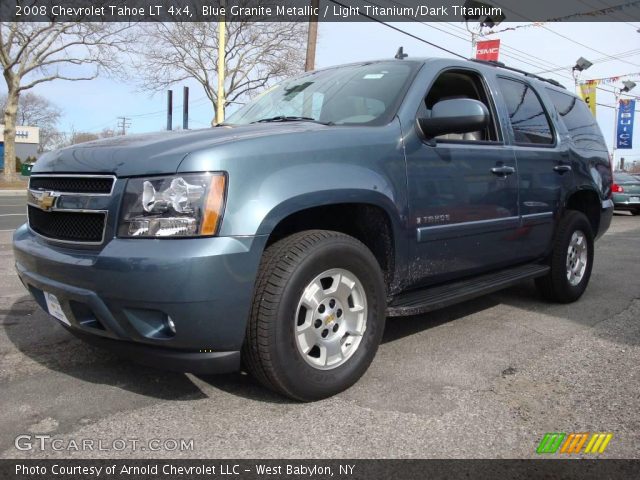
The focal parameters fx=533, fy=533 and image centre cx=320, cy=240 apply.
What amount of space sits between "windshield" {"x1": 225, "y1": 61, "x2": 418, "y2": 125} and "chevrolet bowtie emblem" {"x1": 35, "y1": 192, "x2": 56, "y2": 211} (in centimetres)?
143

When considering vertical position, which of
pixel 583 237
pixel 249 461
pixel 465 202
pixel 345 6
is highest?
pixel 345 6

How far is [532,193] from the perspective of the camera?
13.5 ft

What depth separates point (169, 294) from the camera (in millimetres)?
2219

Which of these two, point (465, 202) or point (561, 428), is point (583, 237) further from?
point (561, 428)

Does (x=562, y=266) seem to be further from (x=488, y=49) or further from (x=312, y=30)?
(x=488, y=49)

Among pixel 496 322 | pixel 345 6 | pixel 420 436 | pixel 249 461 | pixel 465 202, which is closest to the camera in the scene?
pixel 249 461

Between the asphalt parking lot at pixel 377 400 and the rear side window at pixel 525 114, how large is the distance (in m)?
1.50

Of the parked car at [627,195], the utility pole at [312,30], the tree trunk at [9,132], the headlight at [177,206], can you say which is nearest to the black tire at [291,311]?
the headlight at [177,206]

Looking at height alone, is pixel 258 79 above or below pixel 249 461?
above

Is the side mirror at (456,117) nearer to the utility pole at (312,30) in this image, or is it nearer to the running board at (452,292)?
the running board at (452,292)

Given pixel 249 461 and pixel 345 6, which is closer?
pixel 249 461

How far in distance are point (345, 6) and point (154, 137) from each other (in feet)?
49.7

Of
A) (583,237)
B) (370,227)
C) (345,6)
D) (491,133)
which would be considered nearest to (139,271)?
(370,227)

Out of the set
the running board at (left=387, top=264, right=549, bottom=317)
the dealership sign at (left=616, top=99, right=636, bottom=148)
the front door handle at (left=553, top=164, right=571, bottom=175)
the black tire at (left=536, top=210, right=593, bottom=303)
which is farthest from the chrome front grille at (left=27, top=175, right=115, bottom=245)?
the dealership sign at (left=616, top=99, right=636, bottom=148)
